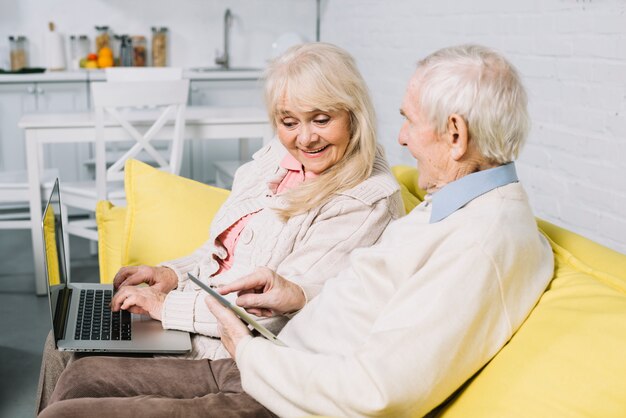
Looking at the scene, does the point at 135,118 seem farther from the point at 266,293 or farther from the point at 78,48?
the point at 266,293

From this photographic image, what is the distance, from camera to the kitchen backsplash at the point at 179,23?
5.50 meters

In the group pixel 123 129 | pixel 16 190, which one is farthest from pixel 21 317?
pixel 123 129

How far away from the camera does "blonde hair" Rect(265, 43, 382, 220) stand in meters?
1.80

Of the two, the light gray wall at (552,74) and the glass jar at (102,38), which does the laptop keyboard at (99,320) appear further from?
the glass jar at (102,38)

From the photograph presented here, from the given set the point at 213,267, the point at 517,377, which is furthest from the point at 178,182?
the point at 517,377

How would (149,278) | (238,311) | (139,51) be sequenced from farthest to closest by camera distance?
(139,51)
(149,278)
(238,311)

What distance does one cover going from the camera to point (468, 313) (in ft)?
4.09

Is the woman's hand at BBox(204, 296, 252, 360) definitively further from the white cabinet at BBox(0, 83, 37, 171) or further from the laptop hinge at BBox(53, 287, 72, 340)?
the white cabinet at BBox(0, 83, 37, 171)

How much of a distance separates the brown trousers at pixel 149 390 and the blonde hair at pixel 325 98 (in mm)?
395

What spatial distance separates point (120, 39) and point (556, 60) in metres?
3.66

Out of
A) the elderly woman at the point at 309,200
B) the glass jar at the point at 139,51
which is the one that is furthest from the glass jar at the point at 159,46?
the elderly woman at the point at 309,200

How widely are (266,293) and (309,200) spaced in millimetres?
249

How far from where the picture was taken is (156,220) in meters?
2.49

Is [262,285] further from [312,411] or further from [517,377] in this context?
[517,377]
